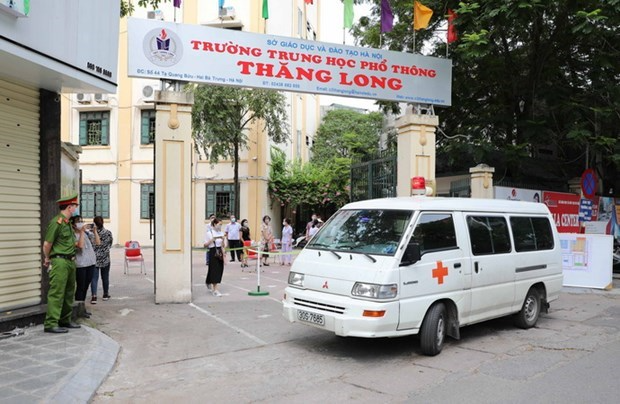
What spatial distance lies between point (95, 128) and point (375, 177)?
754 inches

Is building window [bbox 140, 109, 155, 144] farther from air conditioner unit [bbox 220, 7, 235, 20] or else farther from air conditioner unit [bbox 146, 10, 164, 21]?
air conditioner unit [bbox 220, 7, 235, 20]

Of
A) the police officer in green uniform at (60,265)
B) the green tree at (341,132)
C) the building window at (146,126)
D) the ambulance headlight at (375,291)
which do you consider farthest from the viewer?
the green tree at (341,132)

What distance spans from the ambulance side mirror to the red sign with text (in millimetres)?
12106

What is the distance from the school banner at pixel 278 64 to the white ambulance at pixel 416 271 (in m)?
4.31

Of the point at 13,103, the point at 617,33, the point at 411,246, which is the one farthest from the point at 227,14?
the point at 411,246

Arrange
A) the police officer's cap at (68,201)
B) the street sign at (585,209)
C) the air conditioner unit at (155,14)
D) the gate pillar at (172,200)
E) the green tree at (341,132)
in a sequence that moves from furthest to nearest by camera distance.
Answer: the green tree at (341,132), the air conditioner unit at (155,14), the street sign at (585,209), the gate pillar at (172,200), the police officer's cap at (68,201)

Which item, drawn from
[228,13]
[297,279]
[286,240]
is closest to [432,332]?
[297,279]

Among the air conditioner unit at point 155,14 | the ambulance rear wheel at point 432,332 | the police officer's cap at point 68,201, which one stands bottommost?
the ambulance rear wheel at point 432,332

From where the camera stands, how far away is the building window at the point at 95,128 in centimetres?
2689

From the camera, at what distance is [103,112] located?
26.9m

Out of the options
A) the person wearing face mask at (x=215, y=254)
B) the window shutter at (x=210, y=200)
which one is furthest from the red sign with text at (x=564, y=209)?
the window shutter at (x=210, y=200)

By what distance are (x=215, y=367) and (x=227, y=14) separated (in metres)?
21.7

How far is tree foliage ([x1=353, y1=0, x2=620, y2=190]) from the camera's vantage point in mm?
13562

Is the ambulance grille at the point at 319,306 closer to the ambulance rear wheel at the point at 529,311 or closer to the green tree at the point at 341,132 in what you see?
the ambulance rear wheel at the point at 529,311
